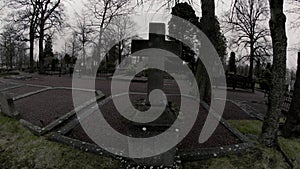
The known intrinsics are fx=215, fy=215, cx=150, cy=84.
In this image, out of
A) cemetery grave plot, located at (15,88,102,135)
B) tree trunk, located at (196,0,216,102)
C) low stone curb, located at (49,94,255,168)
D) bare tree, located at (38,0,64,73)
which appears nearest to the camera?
low stone curb, located at (49,94,255,168)

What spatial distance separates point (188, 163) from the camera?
4.40 meters

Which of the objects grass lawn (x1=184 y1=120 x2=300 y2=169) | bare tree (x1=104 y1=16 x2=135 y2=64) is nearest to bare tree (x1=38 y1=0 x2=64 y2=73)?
bare tree (x1=104 y1=16 x2=135 y2=64)

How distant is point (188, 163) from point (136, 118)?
144cm

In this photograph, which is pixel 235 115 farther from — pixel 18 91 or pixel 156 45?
pixel 18 91

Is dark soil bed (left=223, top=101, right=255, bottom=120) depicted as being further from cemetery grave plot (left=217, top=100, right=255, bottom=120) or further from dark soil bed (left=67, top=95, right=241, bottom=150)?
dark soil bed (left=67, top=95, right=241, bottom=150)

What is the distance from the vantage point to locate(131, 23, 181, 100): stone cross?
15.2 feet

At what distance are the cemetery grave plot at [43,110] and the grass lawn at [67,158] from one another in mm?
415

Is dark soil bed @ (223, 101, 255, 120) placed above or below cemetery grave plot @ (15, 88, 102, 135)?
below

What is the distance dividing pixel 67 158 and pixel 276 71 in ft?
17.2

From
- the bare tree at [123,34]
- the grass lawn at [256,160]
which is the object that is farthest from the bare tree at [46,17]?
the grass lawn at [256,160]

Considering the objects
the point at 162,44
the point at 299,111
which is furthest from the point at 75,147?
the point at 299,111

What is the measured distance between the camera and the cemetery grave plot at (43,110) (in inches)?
231

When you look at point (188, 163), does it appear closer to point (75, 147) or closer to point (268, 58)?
point (75, 147)

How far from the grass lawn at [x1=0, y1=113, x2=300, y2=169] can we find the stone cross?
1863mm
